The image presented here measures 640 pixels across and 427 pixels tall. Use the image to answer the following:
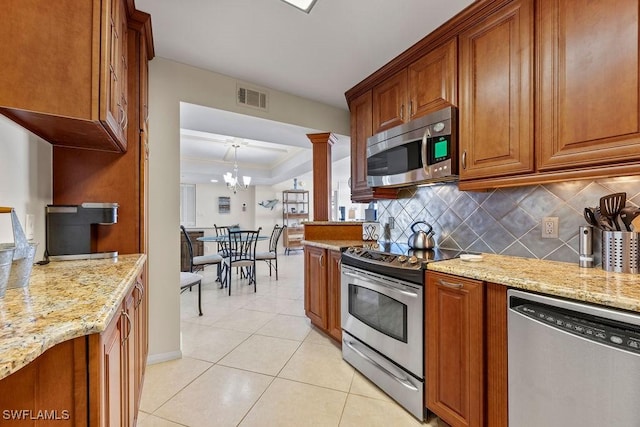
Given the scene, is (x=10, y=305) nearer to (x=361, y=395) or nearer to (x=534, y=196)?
(x=361, y=395)

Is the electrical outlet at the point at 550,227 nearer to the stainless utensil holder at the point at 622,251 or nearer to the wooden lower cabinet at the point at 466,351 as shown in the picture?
the stainless utensil holder at the point at 622,251

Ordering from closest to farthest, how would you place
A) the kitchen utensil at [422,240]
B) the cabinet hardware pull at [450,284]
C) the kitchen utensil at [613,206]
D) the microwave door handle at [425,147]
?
the kitchen utensil at [613,206] → the cabinet hardware pull at [450,284] → the microwave door handle at [425,147] → the kitchen utensil at [422,240]

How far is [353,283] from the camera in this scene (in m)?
2.04

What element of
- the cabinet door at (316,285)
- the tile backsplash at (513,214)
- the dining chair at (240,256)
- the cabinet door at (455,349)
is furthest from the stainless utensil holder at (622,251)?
the dining chair at (240,256)

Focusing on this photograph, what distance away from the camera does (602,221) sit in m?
1.31

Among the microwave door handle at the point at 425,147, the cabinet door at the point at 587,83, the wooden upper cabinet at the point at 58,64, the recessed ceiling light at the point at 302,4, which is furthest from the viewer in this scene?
the microwave door handle at the point at 425,147

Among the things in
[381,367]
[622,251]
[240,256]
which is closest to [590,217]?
[622,251]

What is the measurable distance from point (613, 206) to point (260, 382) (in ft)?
7.31

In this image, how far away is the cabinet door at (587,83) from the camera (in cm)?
113

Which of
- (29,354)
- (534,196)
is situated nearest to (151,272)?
(29,354)

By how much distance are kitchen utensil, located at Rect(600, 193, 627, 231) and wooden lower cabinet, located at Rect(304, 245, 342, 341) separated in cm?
158

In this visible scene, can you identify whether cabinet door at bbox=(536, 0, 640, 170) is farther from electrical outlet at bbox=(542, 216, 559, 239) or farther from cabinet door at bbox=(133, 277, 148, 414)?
cabinet door at bbox=(133, 277, 148, 414)

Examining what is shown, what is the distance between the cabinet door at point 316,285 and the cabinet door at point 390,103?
1242 millimetres

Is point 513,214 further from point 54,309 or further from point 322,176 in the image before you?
point 54,309
